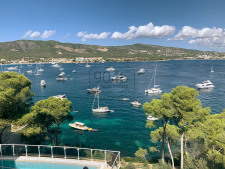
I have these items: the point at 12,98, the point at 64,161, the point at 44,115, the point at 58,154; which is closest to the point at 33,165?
the point at 58,154

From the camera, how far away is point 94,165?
12.7 metres

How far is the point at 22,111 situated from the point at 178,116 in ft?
60.8

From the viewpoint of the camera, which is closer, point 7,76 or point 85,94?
point 7,76

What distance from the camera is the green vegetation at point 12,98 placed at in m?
17.7

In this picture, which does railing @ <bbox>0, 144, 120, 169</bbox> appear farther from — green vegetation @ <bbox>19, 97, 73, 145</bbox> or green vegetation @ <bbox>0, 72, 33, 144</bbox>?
green vegetation @ <bbox>19, 97, 73, 145</bbox>

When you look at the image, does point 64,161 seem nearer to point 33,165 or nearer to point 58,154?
point 58,154

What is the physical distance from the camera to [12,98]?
1861 centimetres

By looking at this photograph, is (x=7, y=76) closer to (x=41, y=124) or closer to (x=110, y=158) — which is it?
(x=41, y=124)

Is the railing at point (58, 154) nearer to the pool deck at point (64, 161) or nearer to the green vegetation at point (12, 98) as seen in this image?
the pool deck at point (64, 161)

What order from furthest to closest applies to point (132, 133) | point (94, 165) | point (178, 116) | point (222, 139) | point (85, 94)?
point (85, 94) → point (132, 133) → point (178, 116) → point (222, 139) → point (94, 165)

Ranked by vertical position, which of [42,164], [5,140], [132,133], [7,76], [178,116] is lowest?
[132,133]

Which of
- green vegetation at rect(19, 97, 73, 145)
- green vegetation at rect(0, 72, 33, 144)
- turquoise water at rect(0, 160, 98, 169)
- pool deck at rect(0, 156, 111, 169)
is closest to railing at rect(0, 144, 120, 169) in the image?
pool deck at rect(0, 156, 111, 169)

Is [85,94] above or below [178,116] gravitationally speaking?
below

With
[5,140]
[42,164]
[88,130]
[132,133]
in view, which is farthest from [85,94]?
[42,164]
